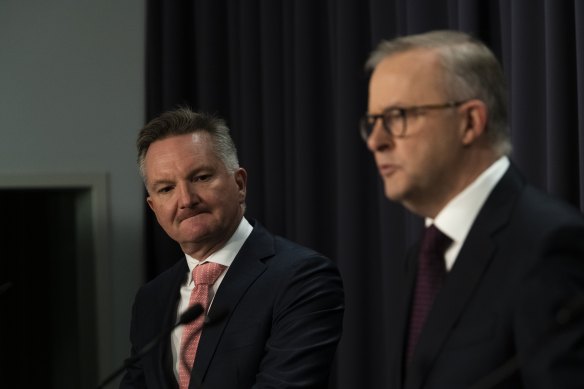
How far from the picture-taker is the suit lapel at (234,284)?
255 centimetres

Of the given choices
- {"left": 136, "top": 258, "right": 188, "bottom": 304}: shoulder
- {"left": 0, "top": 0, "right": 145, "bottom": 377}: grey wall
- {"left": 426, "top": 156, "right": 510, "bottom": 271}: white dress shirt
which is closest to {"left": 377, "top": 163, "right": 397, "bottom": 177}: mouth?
{"left": 426, "top": 156, "right": 510, "bottom": 271}: white dress shirt

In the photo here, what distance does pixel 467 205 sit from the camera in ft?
5.49

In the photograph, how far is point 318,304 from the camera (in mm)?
2535

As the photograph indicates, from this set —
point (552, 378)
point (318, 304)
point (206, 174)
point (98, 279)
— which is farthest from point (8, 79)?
point (552, 378)

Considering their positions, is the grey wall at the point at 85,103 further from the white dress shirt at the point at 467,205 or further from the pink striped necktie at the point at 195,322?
the white dress shirt at the point at 467,205

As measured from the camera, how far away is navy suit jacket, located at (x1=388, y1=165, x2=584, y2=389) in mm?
1436

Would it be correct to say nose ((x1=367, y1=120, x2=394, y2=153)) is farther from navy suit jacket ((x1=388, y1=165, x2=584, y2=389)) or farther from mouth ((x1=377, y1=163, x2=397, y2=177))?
navy suit jacket ((x1=388, y1=165, x2=584, y2=389))

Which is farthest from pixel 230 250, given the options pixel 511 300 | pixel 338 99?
pixel 511 300

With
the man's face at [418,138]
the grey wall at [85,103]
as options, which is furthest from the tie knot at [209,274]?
the grey wall at [85,103]

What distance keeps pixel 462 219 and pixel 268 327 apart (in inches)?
38.3

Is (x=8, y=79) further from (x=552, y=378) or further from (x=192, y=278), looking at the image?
(x=552, y=378)

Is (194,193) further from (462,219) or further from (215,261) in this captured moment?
(462,219)

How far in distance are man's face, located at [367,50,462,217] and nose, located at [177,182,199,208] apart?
3.43 ft

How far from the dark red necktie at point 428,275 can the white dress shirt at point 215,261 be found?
102 cm
